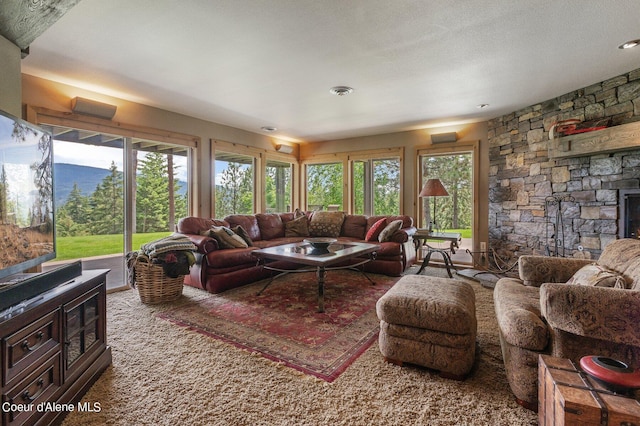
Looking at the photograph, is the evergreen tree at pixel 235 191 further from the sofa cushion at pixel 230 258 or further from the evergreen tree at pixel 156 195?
the sofa cushion at pixel 230 258

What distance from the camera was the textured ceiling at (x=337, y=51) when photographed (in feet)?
6.71

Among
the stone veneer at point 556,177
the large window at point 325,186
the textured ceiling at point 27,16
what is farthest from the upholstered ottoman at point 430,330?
the large window at point 325,186

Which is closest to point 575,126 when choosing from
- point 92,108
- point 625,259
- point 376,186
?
point 625,259

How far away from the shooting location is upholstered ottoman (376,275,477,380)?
1815 millimetres

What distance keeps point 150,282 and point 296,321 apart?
5.71 feet

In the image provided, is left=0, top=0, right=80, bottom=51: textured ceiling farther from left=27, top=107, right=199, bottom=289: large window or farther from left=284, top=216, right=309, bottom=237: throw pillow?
left=284, top=216, right=309, bottom=237: throw pillow

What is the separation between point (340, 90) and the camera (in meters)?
3.54

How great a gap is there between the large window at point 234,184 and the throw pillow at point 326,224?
1307 millimetres

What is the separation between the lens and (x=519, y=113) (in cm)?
439

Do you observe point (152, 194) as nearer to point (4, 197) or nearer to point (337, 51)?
point (4, 197)

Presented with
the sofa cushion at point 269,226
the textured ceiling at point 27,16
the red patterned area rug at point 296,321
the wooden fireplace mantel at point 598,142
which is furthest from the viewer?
the sofa cushion at point 269,226

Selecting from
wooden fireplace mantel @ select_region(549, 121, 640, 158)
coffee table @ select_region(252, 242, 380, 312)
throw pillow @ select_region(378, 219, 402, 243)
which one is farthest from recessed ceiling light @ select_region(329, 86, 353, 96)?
A: wooden fireplace mantel @ select_region(549, 121, 640, 158)

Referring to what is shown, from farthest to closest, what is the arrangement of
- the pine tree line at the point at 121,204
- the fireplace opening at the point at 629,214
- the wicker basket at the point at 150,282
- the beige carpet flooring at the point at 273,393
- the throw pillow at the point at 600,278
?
1. the pine tree line at the point at 121,204
2. the wicker basket at the point at 150,282
3. the fireplace opening at the point at 629,214
4. the throw pillow at the point at 600,278
5. the beige carpet flooring at the point at 273,393

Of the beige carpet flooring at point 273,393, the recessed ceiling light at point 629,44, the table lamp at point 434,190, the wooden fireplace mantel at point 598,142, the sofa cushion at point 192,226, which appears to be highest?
the recessed ceiling light at point 629,44
